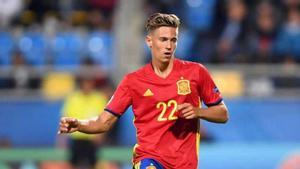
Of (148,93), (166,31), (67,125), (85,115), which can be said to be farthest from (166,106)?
(85,115)

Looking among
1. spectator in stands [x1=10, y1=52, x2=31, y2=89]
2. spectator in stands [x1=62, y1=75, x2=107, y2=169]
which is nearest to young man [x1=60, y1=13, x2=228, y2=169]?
spectator in stands [x1=62, y1=75, x2=107, y2=169]

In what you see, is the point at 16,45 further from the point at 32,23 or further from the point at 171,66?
the point at 171,66

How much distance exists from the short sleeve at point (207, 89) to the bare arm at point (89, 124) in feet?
2.36

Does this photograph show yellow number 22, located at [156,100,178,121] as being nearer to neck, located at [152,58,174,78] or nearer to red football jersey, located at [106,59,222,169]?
red football jersey, located at [106,59,222,169]

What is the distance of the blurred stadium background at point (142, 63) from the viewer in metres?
13.3

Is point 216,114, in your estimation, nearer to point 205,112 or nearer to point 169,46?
point 205,112

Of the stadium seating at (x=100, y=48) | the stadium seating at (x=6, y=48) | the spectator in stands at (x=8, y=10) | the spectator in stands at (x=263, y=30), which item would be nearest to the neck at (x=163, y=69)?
the stadium seating at (x=100, y=48)

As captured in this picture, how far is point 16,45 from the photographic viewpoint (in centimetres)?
1483

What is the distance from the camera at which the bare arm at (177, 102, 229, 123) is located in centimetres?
679

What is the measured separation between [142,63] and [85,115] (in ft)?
6.37

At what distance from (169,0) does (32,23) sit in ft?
7.67

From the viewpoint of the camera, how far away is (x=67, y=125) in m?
6.92

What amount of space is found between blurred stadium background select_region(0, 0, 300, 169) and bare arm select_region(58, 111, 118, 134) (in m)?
5.76

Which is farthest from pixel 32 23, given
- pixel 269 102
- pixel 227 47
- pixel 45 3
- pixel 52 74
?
pixel 269 102
